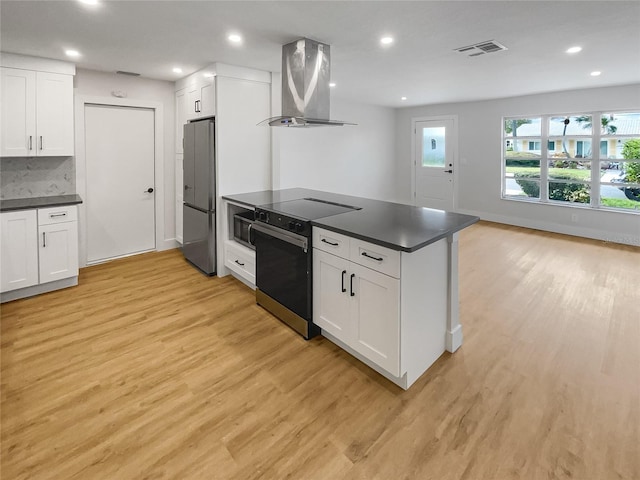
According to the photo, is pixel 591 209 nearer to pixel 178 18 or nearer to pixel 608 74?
pixel 608 74

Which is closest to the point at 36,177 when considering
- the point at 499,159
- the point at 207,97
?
the point at 207,97

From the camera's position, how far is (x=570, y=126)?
234 inches

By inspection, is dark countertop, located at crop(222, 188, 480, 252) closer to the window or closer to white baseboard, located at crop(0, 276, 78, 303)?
white baseboard, located at crop(0, 276, 78, 303)

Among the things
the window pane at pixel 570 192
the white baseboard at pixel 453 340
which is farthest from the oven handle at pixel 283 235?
the window pane at pixel 570 192

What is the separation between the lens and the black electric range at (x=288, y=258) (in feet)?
8.71

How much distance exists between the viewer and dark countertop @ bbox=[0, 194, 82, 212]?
3309mm

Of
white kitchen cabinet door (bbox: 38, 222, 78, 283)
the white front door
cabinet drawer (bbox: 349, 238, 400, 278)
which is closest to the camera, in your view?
cabinet drawer (bbox: 349, 238, 400, 278)

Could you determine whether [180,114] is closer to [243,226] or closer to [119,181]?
[119,181]

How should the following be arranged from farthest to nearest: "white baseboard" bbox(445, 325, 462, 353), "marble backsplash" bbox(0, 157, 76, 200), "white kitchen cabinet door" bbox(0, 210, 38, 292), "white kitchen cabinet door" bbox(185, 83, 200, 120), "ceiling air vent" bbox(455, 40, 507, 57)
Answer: "white kitchen cabinet door" bbox(185, 83, 200, 120)
"marble backsplash" bbox(0, 157, 76, 200)
"white kitchen cabinet door" bbox(0, 210, 38, 292)
"ceiling air vent" bbox(455, 40, 507, 57)
"white baseboard" bbox(445, 325, 462, 353)

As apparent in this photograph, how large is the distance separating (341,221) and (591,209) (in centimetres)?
535

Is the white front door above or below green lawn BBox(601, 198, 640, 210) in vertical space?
above

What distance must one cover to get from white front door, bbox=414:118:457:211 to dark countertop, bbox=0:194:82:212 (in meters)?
6.45

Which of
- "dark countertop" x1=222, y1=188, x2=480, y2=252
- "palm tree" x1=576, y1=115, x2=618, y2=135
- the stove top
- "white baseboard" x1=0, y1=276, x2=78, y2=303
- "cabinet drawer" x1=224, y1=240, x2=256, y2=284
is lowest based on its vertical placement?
"white baseboard" x1=0, y1=276, x2=78, y2=303

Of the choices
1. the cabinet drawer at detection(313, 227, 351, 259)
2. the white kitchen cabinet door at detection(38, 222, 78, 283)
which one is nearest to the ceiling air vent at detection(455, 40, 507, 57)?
the cabinet drawer at detection(313, 227, 351, 259)
